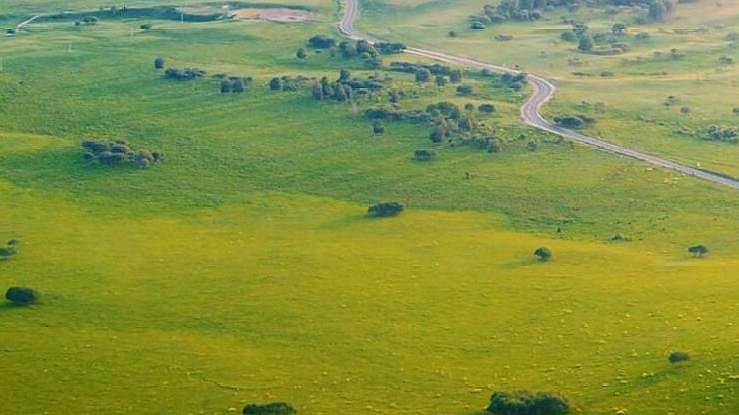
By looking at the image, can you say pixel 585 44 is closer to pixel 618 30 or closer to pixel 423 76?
pixel 618 30

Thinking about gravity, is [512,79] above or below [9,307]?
above

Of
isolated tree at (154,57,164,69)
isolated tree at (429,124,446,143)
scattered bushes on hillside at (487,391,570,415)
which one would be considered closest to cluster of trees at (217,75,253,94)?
isolated tree at (154,57,164,69)

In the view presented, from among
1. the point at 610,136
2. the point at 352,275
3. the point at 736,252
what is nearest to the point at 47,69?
the point at 610,136

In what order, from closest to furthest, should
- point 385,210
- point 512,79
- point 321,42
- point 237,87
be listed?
point 385,210, point 237,87, point 512,79, point 321,42

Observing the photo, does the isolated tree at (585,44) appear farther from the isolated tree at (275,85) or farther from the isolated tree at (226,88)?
the isolated tree at (226,88)

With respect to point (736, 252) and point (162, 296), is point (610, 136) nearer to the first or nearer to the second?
point (736, 252)

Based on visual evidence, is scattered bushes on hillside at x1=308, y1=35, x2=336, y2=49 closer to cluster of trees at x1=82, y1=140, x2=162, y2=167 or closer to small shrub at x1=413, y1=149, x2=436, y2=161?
cluster of trees at x1=82, y1=140, x2=162, y2=167

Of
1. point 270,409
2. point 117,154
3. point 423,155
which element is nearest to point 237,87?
point 117,154
